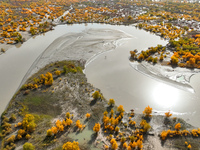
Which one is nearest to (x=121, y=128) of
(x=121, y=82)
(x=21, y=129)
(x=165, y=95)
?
(x=121, y=82)

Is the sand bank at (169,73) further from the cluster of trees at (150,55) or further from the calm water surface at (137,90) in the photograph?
the cluster of trees at (150,55)

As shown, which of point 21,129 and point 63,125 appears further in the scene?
point 63,125

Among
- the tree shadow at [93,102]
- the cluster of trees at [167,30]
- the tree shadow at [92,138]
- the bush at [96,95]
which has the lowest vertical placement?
the tree shadow at [92,138]

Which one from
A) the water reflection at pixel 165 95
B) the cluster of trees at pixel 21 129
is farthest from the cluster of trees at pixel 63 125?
the water reflection at pixel 165 95

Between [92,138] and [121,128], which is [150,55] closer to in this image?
[121,128]

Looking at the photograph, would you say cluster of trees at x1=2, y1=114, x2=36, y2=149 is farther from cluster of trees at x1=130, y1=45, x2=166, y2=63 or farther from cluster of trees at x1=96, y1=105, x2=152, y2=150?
cluster of trees at x1=130, y1=45, x2=166, y2=63

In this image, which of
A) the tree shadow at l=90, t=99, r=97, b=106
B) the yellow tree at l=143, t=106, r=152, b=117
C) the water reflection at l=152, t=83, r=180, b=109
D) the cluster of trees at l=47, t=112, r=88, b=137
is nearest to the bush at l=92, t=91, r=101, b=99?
the tree shadow at l=90, t=99, r=97, b=106

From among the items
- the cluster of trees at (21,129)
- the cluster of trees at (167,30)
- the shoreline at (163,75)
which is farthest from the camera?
the cluster of trees at (167,30)

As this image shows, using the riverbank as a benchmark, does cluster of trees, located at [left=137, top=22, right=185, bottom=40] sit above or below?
above
